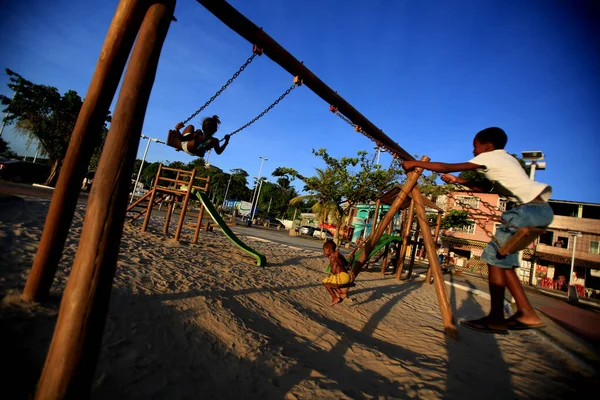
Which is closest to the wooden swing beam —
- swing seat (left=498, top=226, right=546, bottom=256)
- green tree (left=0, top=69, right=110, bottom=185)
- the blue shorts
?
the blue shorts

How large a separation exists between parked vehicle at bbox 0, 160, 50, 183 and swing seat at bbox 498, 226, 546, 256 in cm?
2964

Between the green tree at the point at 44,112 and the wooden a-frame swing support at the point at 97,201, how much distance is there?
2410cm

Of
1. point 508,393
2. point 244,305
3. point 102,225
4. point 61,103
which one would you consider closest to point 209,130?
point 244,305

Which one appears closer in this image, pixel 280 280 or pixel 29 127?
pixel 280 280

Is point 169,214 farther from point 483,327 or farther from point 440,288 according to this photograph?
point 483,327

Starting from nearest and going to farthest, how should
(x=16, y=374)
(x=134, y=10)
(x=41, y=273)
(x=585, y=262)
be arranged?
(x=16, y=374) < (x=134, y=10) < (x=41, y=273) < (x=585, y=262)

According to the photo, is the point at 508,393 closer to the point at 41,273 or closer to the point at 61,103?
the point at 41,273

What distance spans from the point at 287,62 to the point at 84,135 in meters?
3.14

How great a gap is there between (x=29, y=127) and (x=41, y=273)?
2904 centimetres

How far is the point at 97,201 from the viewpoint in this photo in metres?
1.65

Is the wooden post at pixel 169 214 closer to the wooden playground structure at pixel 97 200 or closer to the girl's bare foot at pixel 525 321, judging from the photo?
the wooden playground structure at pixel 97 200

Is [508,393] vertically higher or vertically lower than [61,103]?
lower

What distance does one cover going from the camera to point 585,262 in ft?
81.2

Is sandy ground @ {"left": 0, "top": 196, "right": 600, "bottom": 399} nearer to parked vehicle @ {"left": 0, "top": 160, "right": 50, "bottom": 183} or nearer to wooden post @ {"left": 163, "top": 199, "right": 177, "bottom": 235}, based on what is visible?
wooden post @ {"left": 163, "top": 199, "right": 177, "bottom": 235}
